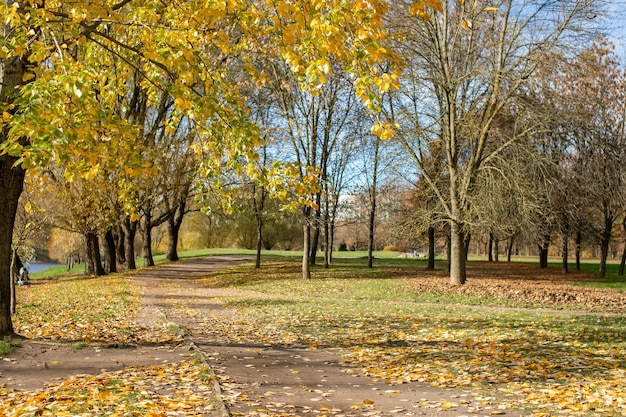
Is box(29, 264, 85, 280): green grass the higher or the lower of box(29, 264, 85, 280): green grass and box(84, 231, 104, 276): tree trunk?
the lower

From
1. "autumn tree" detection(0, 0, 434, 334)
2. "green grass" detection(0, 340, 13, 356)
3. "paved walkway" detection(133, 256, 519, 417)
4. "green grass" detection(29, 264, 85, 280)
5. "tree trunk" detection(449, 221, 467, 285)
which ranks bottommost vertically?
"green grass" detection(29, 264, 85, 280)

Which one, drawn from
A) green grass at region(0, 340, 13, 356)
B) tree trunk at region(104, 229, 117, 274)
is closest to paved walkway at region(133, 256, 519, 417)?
green grass at region(0, 340, 13, 356)

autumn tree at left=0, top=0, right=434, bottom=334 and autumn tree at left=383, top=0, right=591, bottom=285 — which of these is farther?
autumn tree at left=383, top=0, right=591, bottom=285

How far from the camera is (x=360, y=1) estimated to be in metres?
4.92

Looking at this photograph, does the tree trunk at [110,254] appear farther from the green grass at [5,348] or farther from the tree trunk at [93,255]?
the green grass at [5,348]

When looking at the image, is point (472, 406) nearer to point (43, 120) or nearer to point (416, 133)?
point (43, 120)

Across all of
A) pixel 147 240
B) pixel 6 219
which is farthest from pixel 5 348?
pixel 147 240

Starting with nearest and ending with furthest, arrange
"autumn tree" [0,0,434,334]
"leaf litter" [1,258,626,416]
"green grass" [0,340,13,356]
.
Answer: "autumn tree" [0,0,434,334] < "leaf litter" [1,258,626,416] < "green grass" [0,340,13,356]

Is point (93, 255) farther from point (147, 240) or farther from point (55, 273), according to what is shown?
point (55, 273)

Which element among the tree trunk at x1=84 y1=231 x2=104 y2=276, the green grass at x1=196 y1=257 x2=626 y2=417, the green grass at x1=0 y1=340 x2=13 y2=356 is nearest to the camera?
the green grass at x1=196 y1=257 x2=626 y2=417

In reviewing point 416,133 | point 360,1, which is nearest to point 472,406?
point 360,1

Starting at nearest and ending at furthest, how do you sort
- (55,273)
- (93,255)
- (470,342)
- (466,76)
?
(470,342), (466,76), (93,255), (55,273)

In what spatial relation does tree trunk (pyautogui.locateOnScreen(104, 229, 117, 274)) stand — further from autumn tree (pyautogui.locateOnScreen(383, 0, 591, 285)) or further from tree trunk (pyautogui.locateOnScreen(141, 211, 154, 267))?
autumn tree (pyautogui.locateOnScreen(383, 0, 591, 285))

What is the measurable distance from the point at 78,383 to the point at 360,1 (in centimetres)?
509
